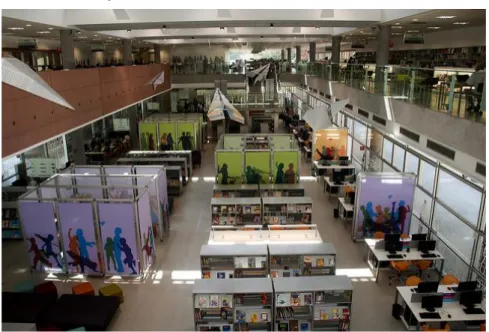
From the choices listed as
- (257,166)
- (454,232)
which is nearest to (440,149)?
(454,232)

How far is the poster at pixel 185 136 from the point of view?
70.7ft

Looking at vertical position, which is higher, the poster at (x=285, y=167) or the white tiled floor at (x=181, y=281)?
the poster at (x=285, y=167)

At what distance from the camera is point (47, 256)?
34.3 ft

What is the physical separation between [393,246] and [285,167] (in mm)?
5637

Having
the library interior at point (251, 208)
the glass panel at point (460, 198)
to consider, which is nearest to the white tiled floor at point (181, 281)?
the library interior at point (251, 208)

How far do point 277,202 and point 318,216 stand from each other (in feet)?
8.69

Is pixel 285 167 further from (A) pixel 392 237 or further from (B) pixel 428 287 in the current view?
(B) pixel 428 287

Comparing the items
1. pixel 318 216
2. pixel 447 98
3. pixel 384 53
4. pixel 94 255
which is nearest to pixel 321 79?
pixel 384 53

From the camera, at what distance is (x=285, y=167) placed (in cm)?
1509

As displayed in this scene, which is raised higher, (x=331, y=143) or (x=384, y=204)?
(x=331, y=143)

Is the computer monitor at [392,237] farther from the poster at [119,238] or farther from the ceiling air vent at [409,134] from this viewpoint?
the poster at [119,238]

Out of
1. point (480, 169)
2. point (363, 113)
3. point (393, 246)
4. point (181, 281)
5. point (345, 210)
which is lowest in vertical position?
point (181, 281)

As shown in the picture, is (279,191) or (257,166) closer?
(279,191)

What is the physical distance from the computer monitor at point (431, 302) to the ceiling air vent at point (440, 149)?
2836mm
